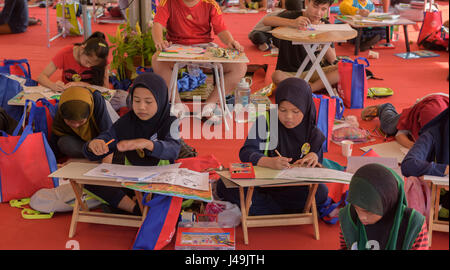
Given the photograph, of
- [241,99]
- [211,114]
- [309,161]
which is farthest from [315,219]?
[241,99]

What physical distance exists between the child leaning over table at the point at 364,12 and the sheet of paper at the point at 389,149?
2723 millimetres

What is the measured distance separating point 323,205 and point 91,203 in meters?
1.35

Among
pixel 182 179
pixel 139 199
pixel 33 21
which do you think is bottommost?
pixel 139 199

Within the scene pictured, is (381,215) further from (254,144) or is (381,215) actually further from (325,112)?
(325,112)

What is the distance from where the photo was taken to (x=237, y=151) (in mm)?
3953

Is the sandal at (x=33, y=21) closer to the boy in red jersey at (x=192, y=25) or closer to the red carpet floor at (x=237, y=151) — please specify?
the red carpet floor at (x=237, y=151)

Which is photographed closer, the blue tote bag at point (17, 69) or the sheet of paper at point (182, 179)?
the sheet of paper at point (182, 179)

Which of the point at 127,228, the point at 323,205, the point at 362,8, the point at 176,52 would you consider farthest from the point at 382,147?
the point at 362,8

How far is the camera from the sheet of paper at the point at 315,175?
8.12 ft

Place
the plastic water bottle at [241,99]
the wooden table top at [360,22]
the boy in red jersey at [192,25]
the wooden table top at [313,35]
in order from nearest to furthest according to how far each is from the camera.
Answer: the wooden table top at [313,35], the boy in red jersey at [192,25], the plastic water bottle at [241,99], the wooden table top at [360,22]

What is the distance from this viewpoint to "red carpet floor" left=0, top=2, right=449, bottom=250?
276cm

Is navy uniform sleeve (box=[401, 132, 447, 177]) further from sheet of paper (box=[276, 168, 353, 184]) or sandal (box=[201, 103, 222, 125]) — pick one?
sandal (box=[201, 103, 222, 125])

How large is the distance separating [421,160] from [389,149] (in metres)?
1.66

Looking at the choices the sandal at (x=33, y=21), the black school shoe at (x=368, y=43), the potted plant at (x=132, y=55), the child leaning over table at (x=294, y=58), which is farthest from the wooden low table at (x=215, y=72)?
the sandal at (x=33, y=21)
